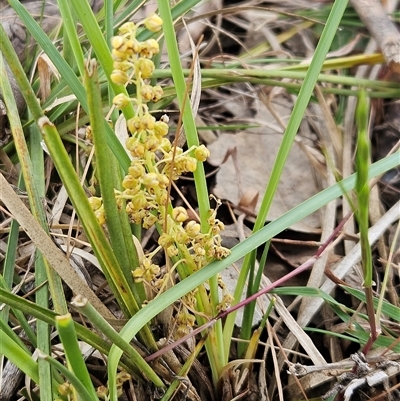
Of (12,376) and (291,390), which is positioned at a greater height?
(12,376)

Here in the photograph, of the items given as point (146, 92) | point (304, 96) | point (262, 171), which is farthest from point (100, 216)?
point (262, 171)

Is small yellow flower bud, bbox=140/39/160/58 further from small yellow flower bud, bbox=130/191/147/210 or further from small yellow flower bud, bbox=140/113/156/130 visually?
small yellow flower bud, bbox=130/191/147/210

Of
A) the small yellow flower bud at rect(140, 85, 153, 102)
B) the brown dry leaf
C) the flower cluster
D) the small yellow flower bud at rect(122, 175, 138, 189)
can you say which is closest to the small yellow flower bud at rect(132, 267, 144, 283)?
the flower cluster

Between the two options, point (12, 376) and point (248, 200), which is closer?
point (12, 376)

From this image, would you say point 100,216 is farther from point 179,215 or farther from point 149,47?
point 149,47

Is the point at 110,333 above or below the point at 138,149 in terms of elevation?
below

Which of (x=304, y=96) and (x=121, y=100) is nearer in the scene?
(x=121, y=100)

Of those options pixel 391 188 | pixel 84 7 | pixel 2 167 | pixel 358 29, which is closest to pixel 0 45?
pixel 84 7

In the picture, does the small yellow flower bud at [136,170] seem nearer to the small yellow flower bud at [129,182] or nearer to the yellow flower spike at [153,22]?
the small yellow flower bud at [129,182]

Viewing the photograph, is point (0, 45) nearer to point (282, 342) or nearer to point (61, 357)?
point (61, 357)
